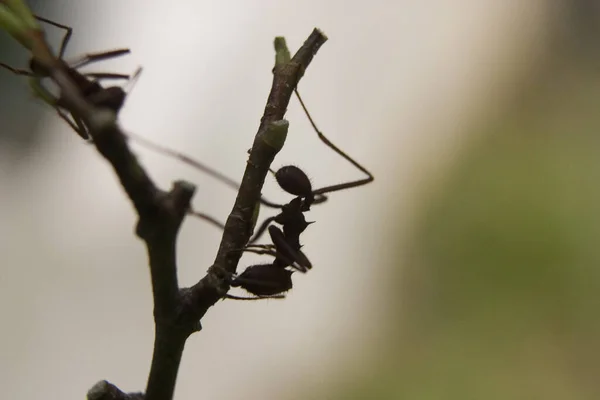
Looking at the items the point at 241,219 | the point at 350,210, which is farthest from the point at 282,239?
the point at 350,210

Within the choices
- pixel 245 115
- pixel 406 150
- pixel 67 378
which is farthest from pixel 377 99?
pixel 67 378

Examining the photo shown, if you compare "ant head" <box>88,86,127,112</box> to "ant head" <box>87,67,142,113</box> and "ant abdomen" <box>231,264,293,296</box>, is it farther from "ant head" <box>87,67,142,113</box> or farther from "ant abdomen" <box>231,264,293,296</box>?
"ant abdomen" <box>231,264,293,296</box>

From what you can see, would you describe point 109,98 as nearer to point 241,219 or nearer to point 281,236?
point 241,219

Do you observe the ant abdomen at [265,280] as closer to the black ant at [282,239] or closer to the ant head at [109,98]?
the black ant at [282,239]

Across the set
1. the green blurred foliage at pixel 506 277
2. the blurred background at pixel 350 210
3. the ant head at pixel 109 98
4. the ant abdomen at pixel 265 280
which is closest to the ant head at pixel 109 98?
the ant head at pixel 109 98

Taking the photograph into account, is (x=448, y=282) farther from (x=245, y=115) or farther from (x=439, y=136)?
(x=245, y=115)

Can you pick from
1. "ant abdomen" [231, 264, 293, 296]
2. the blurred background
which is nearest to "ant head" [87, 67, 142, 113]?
"ant abdomen" [231, 264, 293, 296]
